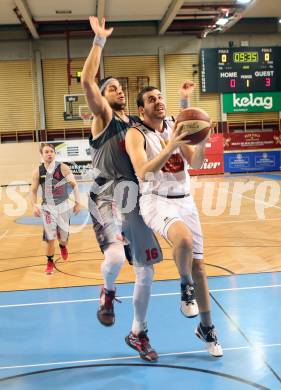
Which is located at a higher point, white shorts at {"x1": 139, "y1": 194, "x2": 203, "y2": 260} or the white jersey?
the white jersey

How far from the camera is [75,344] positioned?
3898 mm

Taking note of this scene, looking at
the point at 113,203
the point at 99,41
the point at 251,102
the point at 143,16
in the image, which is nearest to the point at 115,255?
the point at 113,203

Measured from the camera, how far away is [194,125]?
3252mm

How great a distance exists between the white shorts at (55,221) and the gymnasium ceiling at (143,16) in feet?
44.1

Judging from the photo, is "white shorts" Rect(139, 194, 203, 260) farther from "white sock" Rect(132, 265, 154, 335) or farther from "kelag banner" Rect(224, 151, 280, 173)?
"kelag banner" Rect(224, 151, 280, 173)

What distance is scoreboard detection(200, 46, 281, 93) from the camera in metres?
22.1

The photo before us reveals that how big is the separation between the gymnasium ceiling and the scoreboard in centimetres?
118

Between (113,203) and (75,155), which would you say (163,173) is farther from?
(75,155)

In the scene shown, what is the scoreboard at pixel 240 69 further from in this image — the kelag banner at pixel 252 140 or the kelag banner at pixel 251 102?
the kelag banner at pixel 252 140

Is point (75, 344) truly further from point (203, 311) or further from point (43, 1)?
point (43, 1)

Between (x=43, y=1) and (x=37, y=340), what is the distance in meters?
17.1

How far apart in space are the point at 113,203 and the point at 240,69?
1984 centimetres

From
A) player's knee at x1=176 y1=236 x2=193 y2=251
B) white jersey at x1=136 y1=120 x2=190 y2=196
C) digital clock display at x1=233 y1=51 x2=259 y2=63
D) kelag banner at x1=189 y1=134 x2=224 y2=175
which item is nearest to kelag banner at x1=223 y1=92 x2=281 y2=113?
digital clock display at x1=233 y1=51 x2=259 y2=63

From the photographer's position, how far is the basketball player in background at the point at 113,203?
3568 millimetres
